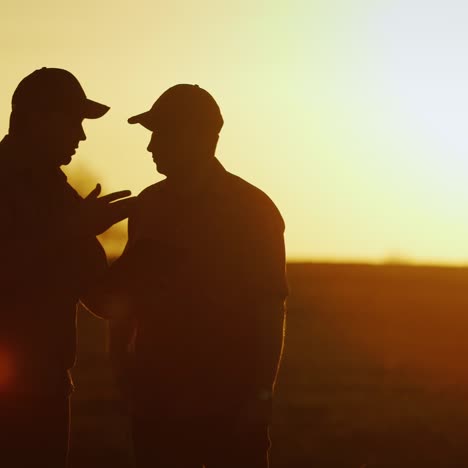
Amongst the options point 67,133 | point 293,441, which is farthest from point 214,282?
point 293,441

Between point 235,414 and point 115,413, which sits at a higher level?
point 235,414

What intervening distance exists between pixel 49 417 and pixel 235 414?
0.95 m

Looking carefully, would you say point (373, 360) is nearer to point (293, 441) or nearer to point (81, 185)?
point (293, 441)

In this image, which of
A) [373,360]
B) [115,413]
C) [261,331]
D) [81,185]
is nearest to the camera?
[261,331]

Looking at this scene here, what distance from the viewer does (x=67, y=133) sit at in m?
7.90

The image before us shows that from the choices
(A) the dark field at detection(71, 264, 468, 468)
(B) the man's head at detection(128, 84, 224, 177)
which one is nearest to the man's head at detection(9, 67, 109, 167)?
(B) the man's head at detection(128, 84, 224, 177)

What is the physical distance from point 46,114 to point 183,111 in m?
0.70

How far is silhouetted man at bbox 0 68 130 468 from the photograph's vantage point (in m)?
7.67

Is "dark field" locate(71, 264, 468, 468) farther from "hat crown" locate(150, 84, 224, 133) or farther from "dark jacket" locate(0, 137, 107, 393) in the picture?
"hat crown" locate(150, 84, 224, 133)

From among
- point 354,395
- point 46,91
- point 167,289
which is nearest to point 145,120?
point 46,91

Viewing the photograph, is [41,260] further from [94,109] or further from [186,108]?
[186,108]

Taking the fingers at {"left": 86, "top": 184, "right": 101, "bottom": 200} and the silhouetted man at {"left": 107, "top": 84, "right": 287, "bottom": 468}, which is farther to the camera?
A: the fingers at {"left": 86, "top": 184, "right": 101, "bottom": 200}

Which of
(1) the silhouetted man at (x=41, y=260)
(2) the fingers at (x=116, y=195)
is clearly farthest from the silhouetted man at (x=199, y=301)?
(1) the silhouetted man at (x=41, y=260)

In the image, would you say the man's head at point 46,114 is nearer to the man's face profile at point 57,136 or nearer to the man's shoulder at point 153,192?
the man's face profile at point 57,136
